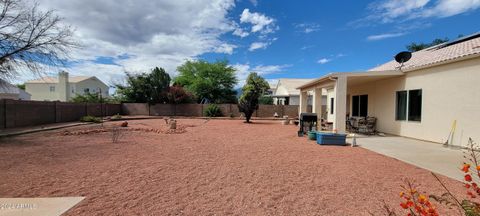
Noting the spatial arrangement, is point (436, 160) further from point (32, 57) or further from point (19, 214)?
point (32, 57)

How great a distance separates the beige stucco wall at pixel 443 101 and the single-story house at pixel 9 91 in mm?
18542

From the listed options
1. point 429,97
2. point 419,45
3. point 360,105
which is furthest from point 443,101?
point 419,45

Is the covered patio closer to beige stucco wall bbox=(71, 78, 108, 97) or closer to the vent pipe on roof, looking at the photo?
the vent pipe on roof

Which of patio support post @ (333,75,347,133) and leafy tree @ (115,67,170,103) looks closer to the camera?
patio support post @ (333,75,347,133)

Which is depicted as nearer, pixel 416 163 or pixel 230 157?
pixel 416 163

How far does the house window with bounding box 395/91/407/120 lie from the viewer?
10156mm

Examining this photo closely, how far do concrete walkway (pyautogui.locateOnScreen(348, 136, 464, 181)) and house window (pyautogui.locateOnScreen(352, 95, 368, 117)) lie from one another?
4830 mm

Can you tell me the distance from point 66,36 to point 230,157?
441 inches

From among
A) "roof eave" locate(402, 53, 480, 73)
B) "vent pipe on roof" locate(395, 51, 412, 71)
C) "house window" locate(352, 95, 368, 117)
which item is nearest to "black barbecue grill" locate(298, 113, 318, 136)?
"roof eave" locate(402, 53, 480, 73)

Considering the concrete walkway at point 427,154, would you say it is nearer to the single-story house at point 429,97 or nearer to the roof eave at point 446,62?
the single-story house at point 429,97

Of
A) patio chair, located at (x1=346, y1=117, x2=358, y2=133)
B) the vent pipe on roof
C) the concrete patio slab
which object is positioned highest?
the vent pipe on roof

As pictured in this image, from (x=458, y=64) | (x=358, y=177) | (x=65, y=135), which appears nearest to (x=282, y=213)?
(x=358, y=177)

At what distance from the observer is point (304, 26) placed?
1684 centimetres

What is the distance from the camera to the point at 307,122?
11.0 m
